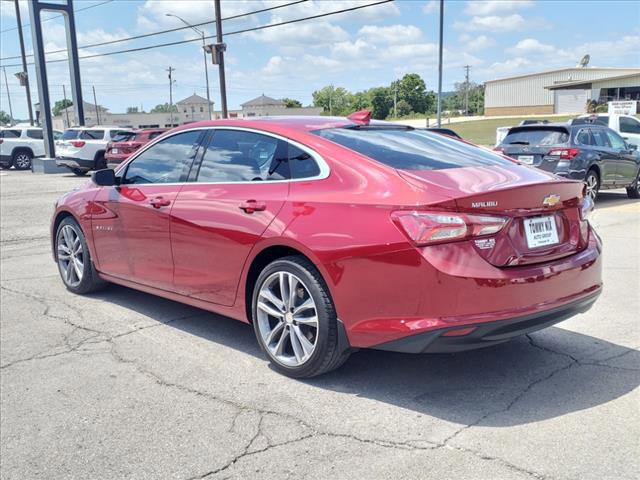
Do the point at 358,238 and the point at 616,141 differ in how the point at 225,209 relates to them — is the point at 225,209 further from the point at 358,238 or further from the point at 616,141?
the point at 616,141

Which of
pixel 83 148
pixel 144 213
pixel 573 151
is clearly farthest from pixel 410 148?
pixel 83 148

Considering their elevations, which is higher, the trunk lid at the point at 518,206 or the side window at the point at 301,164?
the side window at the point at 301,164

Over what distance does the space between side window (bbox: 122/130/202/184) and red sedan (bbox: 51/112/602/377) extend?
20mm

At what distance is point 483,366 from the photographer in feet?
13.3

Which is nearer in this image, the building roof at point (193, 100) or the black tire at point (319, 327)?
the black tire at point (319, 327)

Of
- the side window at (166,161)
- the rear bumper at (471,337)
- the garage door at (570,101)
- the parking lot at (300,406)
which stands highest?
the garage door at (570,101)

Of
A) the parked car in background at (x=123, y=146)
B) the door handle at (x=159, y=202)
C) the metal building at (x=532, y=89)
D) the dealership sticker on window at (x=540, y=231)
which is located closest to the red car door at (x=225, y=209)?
the door handle at (x=159, y=202)

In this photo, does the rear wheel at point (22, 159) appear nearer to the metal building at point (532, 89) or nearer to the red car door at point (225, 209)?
the red car door at point (225, 209)

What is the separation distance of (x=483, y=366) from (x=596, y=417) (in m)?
0.88

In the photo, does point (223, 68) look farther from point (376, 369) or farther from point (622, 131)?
point (376, 369)

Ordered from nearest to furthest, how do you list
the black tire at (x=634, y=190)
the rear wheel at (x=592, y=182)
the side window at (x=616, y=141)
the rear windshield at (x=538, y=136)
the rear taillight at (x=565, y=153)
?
1. the rear taillight at (x=565, y=153)
2. the rear windshield at (x=538, y=136)
3. the rear wheel at (x=592, y=182)
4. the side window at (x=616, y=141)
5. the black tire at (x=634, y=190)

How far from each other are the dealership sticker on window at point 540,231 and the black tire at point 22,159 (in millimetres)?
29342

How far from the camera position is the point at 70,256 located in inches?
245

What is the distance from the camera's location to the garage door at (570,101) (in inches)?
2840
